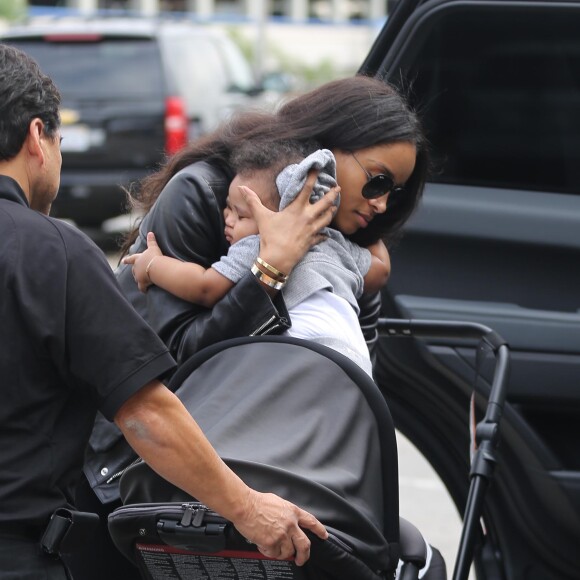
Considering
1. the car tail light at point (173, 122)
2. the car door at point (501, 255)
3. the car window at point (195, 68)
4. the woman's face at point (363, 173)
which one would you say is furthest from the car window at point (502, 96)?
the car window at point (195, 68)

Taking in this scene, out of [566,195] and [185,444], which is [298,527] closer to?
[185,444]

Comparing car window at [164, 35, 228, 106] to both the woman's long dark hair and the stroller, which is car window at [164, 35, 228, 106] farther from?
the stroller

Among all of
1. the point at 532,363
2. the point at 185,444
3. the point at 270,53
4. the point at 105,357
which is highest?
the point at 105,357

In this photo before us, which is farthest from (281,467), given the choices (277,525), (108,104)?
(108,104)

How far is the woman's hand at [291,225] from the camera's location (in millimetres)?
2492

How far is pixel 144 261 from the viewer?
102 inches

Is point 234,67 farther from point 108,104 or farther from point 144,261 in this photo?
point 144,261

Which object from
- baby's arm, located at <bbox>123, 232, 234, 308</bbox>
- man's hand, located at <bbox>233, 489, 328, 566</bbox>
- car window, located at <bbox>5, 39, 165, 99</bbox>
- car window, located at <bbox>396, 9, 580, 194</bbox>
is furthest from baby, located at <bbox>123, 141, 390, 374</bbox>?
car window, located at <bbox>5, 39, 165, 99</bbox>

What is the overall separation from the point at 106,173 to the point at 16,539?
9.24m

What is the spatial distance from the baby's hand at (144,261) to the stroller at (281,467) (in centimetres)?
24

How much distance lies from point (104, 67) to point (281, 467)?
9.38 metres

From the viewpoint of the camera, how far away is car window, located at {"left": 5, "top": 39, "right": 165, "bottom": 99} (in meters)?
11.1

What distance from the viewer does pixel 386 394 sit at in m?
3.56

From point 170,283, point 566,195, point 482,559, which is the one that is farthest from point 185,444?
point 566,195
